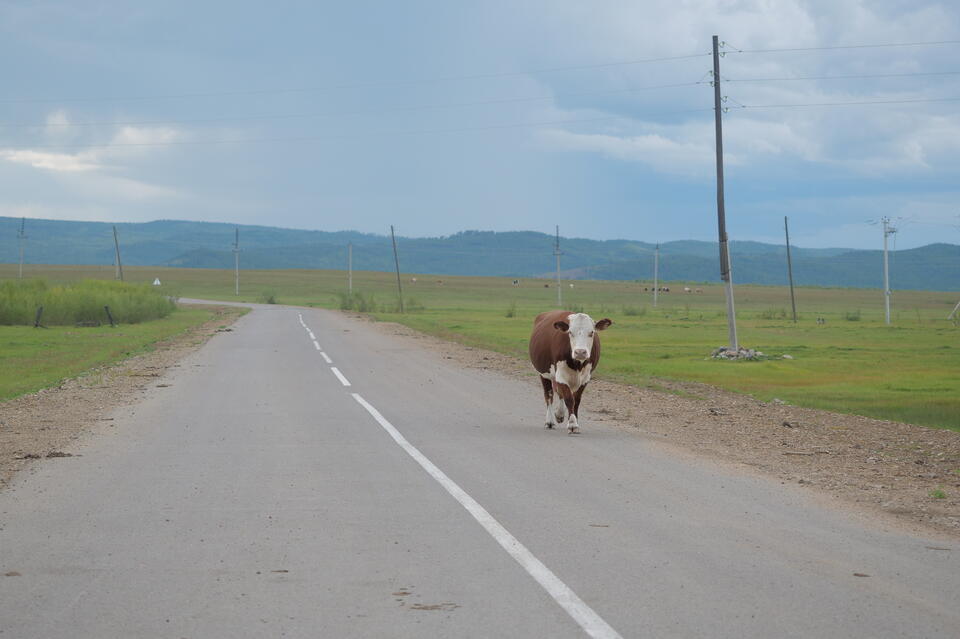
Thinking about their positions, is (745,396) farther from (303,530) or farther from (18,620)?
(18,620)

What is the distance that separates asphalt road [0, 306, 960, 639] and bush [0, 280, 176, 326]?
41919 millimetres

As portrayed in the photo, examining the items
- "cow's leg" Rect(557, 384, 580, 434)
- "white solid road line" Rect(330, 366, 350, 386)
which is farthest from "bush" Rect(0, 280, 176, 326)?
"cow's leg" Rect(557, 384, 580, 434)

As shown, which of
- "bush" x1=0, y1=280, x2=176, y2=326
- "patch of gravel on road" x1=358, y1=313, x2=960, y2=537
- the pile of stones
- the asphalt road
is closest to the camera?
the asphalt road

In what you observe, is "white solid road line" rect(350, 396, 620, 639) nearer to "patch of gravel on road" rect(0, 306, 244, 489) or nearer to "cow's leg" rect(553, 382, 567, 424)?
"cow's leg" rect(553, 382, 567, 424)

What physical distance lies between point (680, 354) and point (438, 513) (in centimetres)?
2715

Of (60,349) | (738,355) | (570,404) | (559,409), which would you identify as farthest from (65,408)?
(738,355)

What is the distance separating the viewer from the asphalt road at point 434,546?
5.64 meters

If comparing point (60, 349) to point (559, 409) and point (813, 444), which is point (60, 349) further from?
point (813, 444)

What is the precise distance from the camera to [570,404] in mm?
14344

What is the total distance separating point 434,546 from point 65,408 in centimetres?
1166

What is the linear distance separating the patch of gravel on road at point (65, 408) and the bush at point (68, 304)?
2617 cm

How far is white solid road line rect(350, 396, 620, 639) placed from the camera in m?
5.52

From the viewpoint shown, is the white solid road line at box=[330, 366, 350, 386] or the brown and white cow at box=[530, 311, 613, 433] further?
the white solid road line at box=[330, 366, 350, 386]

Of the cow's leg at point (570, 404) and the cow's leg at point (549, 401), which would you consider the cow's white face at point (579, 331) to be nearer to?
the cow's leg at point (570, 404)
